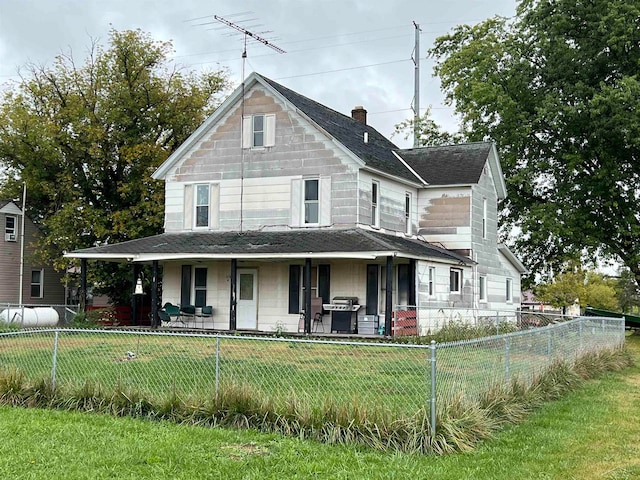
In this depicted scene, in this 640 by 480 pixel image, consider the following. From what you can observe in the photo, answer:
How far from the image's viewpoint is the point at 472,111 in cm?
3481

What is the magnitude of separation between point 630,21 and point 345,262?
51.1 feet

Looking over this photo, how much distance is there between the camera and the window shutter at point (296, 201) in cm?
2464

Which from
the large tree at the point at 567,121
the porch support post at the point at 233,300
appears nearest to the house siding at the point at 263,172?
the porch support post at the point at 233,300

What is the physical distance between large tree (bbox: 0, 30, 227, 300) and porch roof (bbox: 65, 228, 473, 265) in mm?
9225

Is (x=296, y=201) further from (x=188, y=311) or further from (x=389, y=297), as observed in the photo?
(x=389, y=297)

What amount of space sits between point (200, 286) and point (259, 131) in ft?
19.0

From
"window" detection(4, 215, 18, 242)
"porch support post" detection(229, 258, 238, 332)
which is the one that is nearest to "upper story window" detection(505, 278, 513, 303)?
"porch support post" detection(229, 258, 238, 332)

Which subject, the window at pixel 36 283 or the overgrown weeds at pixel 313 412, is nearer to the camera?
the overgrown weeds at pixel 313 412

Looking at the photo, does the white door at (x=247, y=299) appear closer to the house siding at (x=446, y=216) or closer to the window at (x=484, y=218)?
the house siding at (x=446, y=216)

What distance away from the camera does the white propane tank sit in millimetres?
26266

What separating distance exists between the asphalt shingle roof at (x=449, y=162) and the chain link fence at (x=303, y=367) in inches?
497

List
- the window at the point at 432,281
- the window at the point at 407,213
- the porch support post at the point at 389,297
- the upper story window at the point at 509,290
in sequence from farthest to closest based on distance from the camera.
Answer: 1. the upper story window at the point at 509,290
2. the window at the point at 407,213
3. the window at the point at 432,281
4. the porch support post at the point at 389,297

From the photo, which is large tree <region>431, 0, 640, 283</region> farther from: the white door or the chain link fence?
the chain link fence

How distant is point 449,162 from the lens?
2933cm
